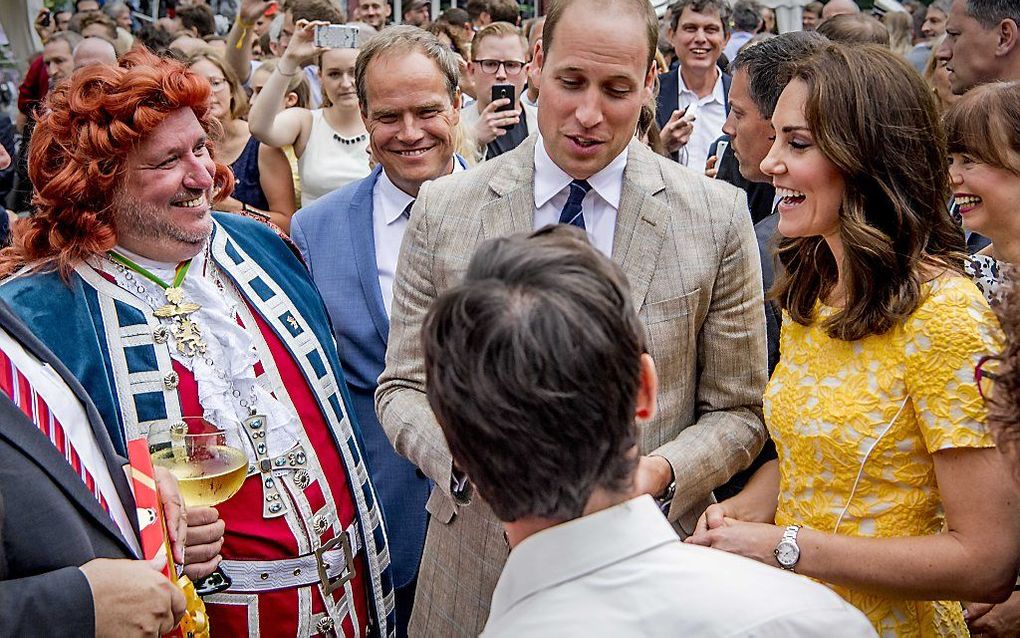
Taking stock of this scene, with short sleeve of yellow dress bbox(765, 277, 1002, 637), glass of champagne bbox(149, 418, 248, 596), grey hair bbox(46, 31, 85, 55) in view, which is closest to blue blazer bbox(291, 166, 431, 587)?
glass of champagne bbox(149, 418, 248, 596)

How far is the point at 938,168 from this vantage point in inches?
85.3

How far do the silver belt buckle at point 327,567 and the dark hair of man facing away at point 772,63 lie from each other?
194 cm

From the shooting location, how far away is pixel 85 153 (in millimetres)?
2623

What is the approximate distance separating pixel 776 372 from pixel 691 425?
22 centimetres

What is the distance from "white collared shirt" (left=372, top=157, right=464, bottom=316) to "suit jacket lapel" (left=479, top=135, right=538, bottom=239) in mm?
916

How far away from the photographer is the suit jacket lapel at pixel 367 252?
3150 mm

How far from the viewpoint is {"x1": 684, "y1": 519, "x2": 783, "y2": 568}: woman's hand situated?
2.09 meters

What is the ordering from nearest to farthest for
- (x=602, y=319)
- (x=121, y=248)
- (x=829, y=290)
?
(x=602, y=319) → (x=829, y=290) → (x=121, y=248)

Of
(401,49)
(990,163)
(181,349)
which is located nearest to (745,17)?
(401,49)

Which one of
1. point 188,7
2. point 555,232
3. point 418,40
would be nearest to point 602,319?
point 555,232

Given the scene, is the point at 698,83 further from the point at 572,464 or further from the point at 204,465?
the point at 572,464

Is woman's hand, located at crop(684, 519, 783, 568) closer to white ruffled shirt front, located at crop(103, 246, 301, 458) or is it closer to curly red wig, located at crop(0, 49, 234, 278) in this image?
white ruffled shirt front, located at crop(103, 246, 301, 458)

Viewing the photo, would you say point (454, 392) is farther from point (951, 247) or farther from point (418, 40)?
point (418, 40)

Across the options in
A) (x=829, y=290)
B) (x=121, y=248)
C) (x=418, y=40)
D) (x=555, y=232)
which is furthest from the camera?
(x=418, y=40)
